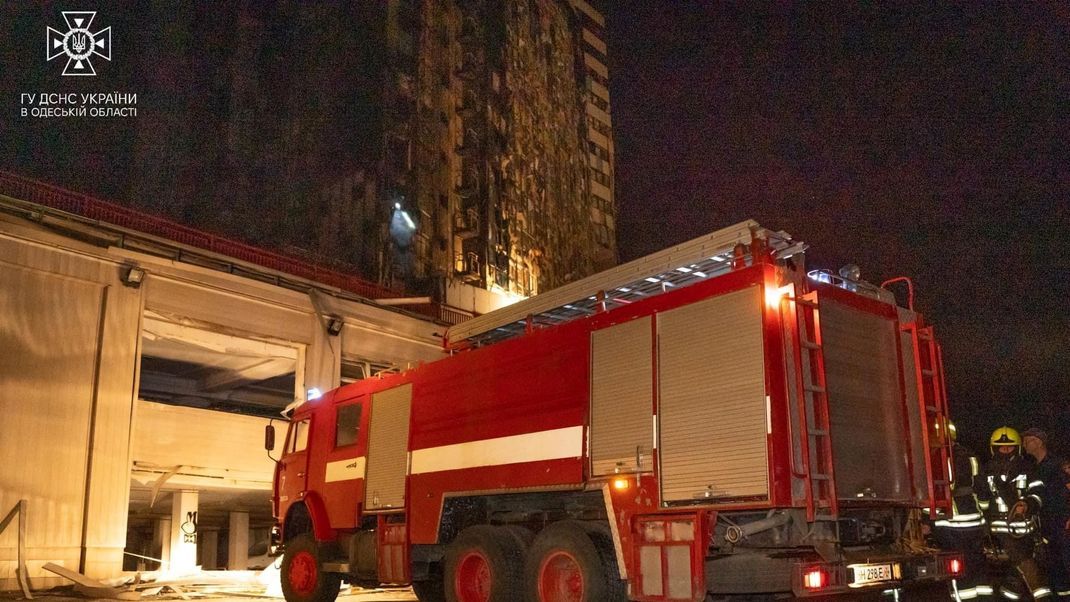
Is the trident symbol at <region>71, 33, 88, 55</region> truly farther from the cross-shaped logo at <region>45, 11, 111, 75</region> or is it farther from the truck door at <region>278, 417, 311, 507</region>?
the truck door at <region>278, 417, 311, 507</region>

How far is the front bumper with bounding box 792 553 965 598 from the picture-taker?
529cm

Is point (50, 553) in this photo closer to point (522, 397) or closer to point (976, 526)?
point (522, 397)

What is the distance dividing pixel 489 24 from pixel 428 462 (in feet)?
→ 111

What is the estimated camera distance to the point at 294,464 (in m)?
10.8

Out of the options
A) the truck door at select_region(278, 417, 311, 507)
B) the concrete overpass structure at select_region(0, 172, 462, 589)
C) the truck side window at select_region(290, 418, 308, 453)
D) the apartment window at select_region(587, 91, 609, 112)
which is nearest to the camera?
the truck door at select_region(278, 417, 311, 507)

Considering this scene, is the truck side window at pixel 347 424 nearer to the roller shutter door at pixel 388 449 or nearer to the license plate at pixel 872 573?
the roller shutter door at pixel 388 449

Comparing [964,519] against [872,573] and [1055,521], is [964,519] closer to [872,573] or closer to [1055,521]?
[1055,521]

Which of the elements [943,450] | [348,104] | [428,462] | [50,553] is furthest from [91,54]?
[943,450]

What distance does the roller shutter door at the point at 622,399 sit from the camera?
637cm

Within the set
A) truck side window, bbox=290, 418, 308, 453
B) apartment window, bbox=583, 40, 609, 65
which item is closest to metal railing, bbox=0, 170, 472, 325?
truck side window, bbox=290, 418, 308, 453

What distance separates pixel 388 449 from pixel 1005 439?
6.68 m

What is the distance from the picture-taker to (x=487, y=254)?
34.6m

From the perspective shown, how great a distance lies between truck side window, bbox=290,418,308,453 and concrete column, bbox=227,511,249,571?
9275 millimetres

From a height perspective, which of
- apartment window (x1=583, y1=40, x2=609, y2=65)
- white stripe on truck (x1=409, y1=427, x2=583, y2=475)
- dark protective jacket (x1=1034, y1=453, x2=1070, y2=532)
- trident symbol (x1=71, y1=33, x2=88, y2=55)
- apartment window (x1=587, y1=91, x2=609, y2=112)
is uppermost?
apartment window (x1=583, y1=40, x2=609, y2=65)
